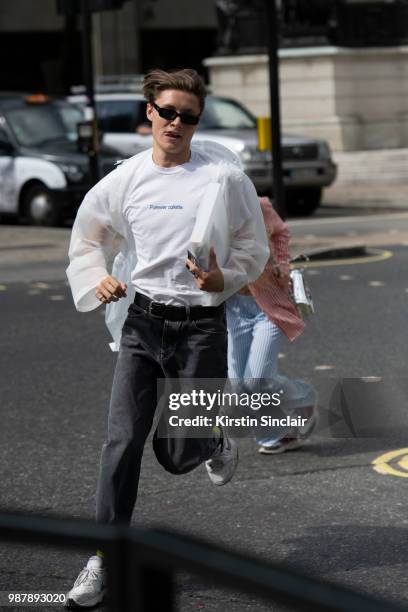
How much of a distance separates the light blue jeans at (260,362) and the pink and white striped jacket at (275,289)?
0.12 metres

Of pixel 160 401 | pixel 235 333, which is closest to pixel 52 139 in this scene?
pixel 235 333

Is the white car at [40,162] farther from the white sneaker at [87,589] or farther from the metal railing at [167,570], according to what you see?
the metal railing at [167,570]

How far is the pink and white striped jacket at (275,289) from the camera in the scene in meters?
6.40

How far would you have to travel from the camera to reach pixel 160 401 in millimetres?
5059

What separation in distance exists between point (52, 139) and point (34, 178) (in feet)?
3.64

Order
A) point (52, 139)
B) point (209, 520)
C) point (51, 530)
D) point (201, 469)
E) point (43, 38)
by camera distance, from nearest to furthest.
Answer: point (51, 530) → point (209, 520) → point (201, 469) → point (52, 139) → point (43, 38)

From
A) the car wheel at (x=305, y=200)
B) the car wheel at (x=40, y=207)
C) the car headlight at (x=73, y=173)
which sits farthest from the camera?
the car wheel at (x=305, y=200)

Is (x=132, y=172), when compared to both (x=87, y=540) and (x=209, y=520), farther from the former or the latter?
(x=87, y=540)

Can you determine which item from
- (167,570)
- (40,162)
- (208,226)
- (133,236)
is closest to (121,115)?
(40,162)

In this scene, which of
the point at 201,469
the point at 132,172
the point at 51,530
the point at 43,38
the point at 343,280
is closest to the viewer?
the point at 51,530

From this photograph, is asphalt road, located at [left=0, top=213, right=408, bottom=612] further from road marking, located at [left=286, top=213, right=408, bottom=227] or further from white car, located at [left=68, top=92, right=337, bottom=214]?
white car, located at [left=68, top=92, right=337, bottom=214]

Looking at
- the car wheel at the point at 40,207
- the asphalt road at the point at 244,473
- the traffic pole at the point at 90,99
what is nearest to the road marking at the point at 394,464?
the asphalt road at the point at 244,473

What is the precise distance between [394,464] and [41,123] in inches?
583

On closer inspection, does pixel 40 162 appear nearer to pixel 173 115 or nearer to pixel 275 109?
pixel 275 109
